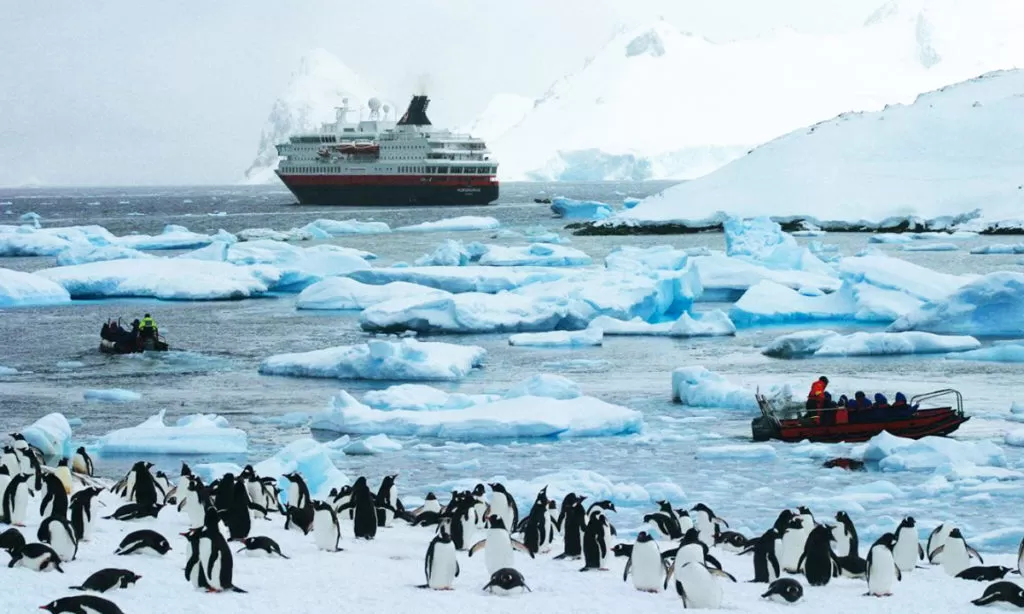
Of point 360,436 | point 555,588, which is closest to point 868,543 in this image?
point 555,588

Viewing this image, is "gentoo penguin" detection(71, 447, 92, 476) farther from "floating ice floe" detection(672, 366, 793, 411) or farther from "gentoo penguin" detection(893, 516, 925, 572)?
"floating ice floe" detection(672, 366, 793, 411)

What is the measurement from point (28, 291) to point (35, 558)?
87.4 ft

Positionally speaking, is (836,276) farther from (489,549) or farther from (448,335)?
(489,549)

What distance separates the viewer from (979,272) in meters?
37.5

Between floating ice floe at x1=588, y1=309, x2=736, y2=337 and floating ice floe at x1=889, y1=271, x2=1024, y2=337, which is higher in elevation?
floating ice floe at x1=889, y1=271, x2=1024, y2=337

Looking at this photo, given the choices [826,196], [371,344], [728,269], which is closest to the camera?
[371,344]

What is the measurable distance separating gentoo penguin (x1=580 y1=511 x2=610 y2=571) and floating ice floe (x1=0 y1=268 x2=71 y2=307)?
1049 inches

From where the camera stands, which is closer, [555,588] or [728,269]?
[555,588]

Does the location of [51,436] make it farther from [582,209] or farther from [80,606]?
[582,209]

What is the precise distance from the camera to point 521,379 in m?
21.9

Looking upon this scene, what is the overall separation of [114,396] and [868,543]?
12.1m

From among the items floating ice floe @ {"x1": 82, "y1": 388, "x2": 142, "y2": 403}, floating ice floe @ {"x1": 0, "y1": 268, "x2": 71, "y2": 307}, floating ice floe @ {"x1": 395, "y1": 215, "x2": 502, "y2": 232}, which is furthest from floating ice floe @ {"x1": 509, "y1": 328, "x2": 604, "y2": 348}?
floating ice floe @ {"x1": 395, "y1": 215, "x2": 502, "y2": 232}

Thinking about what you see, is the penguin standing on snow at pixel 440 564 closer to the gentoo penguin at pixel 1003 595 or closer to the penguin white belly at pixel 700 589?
the penguin white belly at pixel 700 589

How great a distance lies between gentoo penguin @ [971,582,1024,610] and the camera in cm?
933
